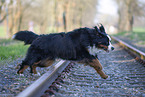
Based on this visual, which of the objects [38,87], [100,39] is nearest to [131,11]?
[100,39]

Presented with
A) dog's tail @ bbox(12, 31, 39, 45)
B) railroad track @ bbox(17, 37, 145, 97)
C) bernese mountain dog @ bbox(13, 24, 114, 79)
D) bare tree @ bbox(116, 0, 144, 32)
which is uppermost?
bare tree @ bbox(116, 0, 144, 32)

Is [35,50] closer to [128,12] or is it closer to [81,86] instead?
[81,86]

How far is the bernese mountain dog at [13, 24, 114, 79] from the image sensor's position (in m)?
4.52

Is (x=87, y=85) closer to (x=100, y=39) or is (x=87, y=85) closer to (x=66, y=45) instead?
(x=66, y=45)

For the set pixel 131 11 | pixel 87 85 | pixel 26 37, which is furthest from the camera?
pixel 131 11

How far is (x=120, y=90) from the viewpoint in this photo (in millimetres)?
4039

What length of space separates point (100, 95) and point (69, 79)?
1203 mm

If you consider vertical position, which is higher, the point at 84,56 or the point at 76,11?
the point at 76,11

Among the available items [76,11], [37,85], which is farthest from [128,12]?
[37,85]

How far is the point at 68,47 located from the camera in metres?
4.55

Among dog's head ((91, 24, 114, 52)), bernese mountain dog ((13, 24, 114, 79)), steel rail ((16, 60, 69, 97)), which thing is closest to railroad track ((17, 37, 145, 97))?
steel rail ((16, 60, 69, 97))

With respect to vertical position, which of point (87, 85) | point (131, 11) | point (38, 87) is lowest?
point (87, 85)

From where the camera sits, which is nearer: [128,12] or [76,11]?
[128,12]

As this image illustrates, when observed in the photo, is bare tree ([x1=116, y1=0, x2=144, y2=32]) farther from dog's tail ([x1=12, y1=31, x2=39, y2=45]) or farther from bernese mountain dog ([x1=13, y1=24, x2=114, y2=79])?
dog's tail ([x1=12, y1=31, x2=39, y2=45])
